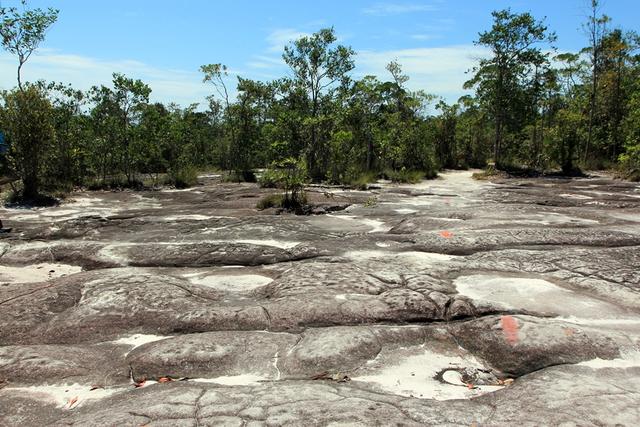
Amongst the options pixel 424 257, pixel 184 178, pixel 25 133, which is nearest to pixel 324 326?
pixel 424 257

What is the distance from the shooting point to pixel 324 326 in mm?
4465

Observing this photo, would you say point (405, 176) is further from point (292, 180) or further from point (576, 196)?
point (292, 180)

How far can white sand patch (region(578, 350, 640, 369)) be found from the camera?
11.9ft

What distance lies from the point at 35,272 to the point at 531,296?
5838mm

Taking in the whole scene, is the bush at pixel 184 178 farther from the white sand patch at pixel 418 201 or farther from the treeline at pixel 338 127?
the white sand patch at pixel 418 201

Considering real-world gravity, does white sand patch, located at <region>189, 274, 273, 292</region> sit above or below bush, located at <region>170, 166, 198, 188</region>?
below

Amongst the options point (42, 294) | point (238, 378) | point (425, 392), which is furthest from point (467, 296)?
point (42, 294)

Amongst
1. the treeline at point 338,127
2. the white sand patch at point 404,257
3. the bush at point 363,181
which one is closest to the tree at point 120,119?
the treeline at point 338,127

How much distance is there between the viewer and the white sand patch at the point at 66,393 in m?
3.30

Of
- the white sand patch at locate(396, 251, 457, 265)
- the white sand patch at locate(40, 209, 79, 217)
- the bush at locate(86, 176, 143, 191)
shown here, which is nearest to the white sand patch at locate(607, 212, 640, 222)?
the white sand patch at locate(396, 251, 457, 265)

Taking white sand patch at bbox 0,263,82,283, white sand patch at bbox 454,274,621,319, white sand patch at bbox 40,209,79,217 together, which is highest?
white sand patch at bbox 40,209,79,217

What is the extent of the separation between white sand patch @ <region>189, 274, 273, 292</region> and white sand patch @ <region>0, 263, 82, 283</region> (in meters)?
1.84

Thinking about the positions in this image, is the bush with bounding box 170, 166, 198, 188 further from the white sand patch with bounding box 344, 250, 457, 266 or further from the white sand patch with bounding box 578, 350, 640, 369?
the white sand patch with bounding box 578, 350, 640, 369

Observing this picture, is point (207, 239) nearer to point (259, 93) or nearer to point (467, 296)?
point (467, 296)
